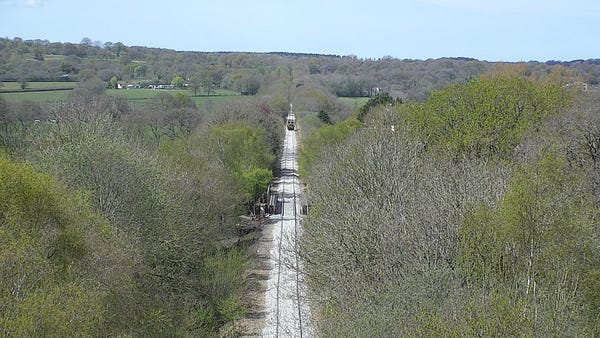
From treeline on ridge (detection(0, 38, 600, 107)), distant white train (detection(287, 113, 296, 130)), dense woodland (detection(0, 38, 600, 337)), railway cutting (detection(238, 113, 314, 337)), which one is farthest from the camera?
distant white train (detection(287, 113, 296, 130))

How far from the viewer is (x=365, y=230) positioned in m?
20.9

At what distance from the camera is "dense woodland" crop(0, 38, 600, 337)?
1449 centimetres

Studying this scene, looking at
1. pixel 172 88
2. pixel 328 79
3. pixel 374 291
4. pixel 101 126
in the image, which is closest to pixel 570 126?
pixel 374 291

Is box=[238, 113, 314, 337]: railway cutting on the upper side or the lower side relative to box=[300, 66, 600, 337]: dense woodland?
lower

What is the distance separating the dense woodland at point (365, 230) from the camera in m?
14.5

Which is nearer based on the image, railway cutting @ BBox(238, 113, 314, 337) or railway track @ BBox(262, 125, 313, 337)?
railway track @ BBox(262, 125, 313, 337)

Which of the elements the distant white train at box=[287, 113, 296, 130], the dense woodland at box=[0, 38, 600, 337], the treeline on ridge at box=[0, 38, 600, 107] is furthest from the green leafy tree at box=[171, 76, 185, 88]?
the dense woodland at box=[0, 38, 600, 337]

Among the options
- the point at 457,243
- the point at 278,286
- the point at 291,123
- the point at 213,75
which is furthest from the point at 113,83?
the point at 457,243

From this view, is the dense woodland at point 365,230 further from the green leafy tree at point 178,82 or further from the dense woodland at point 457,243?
the green leafy tree at point 178,82

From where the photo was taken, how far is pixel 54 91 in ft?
292

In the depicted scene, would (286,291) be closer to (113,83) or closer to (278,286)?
(278,286)

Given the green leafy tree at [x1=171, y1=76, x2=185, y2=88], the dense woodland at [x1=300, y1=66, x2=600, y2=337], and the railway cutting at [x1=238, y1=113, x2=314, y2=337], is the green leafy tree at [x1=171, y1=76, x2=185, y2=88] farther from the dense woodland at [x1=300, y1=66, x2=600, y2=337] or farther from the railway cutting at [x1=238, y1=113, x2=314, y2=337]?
the dense woodland at [x1=300, y1=66, x2=600, y2=337]

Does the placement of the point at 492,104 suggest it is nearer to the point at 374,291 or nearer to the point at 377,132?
the point at 377,132

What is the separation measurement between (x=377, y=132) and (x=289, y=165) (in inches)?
1722
